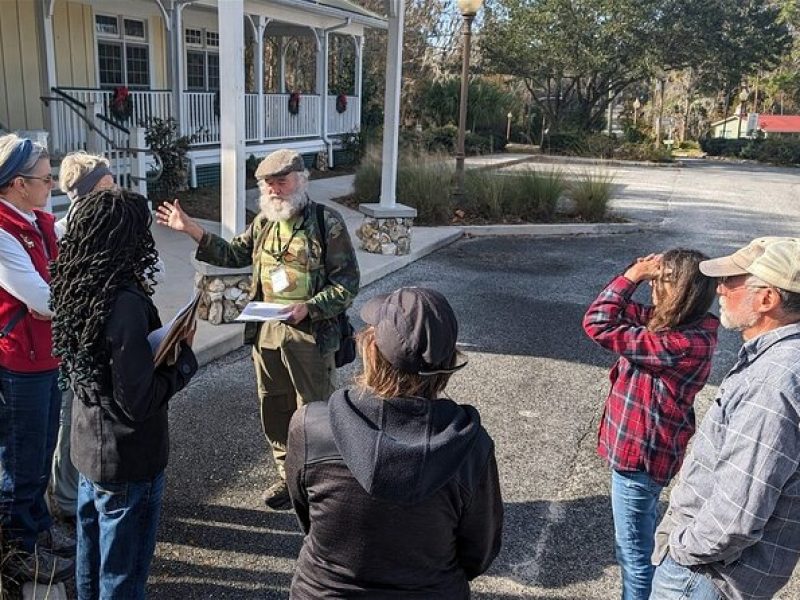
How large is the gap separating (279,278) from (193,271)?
4.72 meters

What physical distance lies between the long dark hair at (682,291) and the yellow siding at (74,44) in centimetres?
1232

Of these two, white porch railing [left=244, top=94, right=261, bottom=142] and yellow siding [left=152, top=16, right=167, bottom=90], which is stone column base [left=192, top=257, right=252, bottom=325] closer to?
yellow siding [left=152, top=16, right=167, bottom=90]

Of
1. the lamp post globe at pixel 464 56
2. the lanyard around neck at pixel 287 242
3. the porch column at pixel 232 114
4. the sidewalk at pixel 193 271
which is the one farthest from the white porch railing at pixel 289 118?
the lanyard around neck at pixel 287 242

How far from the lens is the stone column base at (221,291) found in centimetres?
623

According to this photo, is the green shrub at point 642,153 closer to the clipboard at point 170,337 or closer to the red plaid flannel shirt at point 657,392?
the red plaid flannel shirt at point 657,392

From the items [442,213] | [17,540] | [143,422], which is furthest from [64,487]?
[442,213]

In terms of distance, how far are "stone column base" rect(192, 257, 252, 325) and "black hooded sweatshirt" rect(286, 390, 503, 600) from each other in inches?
181

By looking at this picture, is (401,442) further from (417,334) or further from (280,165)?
(280,165)

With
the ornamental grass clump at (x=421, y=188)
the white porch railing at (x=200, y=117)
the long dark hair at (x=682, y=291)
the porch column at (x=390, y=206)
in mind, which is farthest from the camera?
the white porch railing at (x=200, y=117)

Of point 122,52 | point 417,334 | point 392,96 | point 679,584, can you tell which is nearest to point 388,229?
point 392,96

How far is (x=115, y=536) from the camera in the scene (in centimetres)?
238

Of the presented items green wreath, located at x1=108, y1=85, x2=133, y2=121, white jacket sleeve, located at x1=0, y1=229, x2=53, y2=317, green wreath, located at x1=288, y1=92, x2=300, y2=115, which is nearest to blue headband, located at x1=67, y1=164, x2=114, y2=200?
white jacket sleeve, located at x1=0, y1=229, x2=53, y2=317

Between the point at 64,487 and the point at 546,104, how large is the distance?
1307 inches

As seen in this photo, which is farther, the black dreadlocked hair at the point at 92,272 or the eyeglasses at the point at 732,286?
the black dreadlocked hair at the point at 92,272
